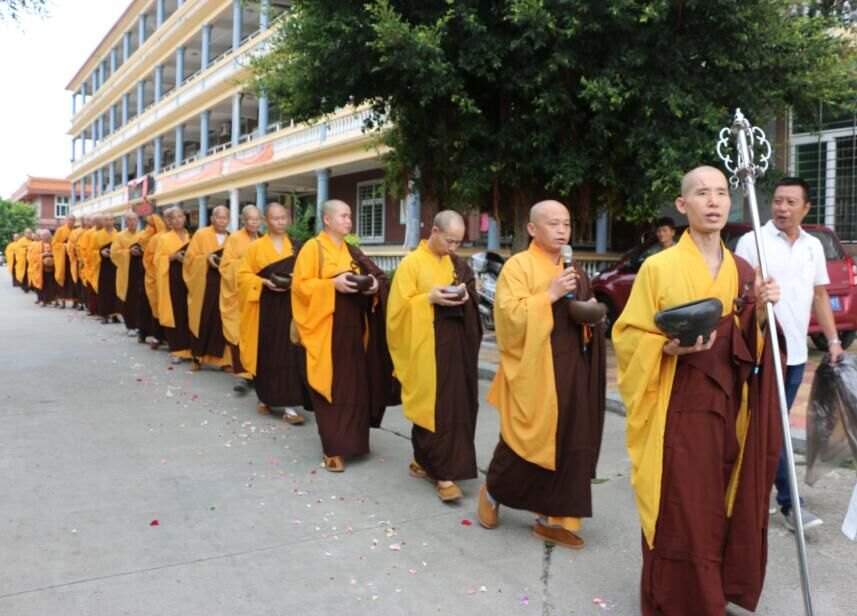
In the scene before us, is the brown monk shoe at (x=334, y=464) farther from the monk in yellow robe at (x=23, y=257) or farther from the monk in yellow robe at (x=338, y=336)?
the monk in yellow robe at (x=23, y=257)

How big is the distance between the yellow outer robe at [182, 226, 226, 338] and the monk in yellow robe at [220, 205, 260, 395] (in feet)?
2.61

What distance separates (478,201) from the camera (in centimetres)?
964

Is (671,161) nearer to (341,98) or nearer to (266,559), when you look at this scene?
(341,98)

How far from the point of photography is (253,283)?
21.7 feet

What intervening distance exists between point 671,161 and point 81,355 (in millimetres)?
7355

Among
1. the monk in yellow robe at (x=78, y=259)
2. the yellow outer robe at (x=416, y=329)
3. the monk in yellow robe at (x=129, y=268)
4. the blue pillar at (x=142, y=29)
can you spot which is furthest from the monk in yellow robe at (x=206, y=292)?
the blue pillar at (x=142, y=29)

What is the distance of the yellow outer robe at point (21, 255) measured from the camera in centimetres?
2110

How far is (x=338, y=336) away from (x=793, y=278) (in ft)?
9.02

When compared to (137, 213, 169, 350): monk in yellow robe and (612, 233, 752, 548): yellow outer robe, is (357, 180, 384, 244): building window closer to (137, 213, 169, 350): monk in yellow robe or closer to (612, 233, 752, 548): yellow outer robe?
(137, 213, 169, 350): monk in yellow robe

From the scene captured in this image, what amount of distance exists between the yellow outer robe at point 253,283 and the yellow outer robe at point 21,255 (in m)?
16.2

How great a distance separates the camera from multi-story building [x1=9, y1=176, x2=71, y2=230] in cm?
6750

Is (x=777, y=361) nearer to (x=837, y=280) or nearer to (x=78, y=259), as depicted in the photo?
(x=837, y=280)

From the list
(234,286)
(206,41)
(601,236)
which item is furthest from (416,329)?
(206,41)

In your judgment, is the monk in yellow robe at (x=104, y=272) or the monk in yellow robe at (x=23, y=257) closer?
the monk in yellow robe at (x=104, y=272)
